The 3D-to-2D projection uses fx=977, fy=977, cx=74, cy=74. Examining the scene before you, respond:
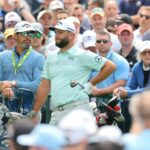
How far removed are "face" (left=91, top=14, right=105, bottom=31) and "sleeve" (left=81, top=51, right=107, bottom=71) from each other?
165 inches

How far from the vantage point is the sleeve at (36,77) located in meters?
14.0

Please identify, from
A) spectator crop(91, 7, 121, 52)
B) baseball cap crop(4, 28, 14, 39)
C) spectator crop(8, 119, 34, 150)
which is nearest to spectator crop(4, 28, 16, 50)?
baseball cap crop(4, 28, 14, 39)

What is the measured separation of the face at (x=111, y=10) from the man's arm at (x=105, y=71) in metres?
5.41

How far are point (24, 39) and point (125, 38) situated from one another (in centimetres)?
243

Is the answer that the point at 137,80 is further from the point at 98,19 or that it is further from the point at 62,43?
the point at 98,19

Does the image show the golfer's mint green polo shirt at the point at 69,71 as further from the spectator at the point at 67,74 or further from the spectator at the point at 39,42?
the spectator at the point at 39,42

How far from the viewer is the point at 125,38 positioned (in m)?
16.4

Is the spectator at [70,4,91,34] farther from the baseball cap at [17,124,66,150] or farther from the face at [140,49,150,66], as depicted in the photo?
the baseball cap at [17,124,66,150]

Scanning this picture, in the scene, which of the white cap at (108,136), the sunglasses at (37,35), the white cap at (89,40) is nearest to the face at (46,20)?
the white cap at (89,40)

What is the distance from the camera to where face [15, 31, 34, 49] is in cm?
1448

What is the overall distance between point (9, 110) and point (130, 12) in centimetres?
678

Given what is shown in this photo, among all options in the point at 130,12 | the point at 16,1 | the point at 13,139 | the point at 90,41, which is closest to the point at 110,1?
the point at 130,12

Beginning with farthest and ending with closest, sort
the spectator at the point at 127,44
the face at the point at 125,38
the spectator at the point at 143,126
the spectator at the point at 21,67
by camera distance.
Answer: the face at the point at 125,38, the spectator at the point at 127,44, the spectator at the point at 21,67, the spectator at the point at 143,126

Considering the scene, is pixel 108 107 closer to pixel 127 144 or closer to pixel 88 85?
pixel 88 85
